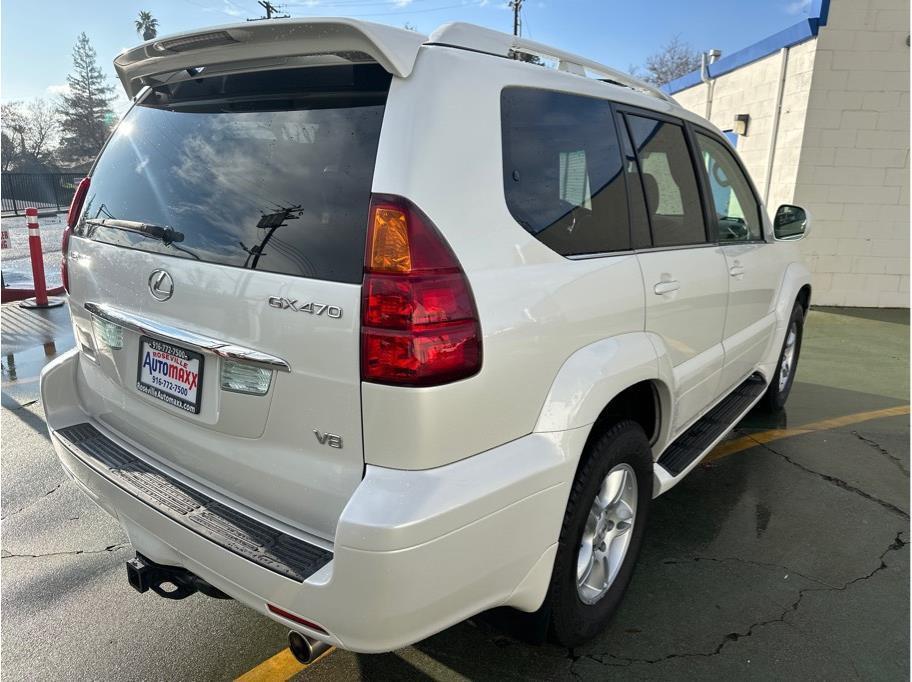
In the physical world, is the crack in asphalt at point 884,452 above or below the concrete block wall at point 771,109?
below

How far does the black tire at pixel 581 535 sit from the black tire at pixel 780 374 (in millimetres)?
2612

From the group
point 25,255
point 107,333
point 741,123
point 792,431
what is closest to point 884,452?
point 792,431

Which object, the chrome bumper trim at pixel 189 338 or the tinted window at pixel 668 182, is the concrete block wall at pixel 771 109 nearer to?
the tinted window at pixel 668 182

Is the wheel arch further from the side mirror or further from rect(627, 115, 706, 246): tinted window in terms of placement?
the side mirror

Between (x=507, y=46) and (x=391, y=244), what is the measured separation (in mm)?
873

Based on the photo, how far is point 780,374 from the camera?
4.92 meters

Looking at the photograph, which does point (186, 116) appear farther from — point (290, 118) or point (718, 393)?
point (718, 393)

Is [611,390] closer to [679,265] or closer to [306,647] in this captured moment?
[679,265]

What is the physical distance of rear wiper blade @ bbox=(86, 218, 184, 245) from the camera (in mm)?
2035

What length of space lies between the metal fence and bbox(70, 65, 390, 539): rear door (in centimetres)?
3215

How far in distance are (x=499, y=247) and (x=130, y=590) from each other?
2.22 meters

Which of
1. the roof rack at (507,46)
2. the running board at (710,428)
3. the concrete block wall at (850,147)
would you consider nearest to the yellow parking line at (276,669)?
Result: the running board at (710,428)

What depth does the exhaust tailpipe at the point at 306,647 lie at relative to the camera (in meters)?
1.84

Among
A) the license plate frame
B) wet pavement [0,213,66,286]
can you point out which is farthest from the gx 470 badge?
wet pavement [0,213,66,286]
